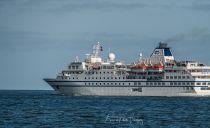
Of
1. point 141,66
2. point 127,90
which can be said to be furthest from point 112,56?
point 127,90

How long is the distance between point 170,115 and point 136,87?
59136mm

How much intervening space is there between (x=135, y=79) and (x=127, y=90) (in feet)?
8.25

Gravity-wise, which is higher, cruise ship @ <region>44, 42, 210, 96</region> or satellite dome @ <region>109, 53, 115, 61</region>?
satellite dome @ <region>109, 53, 115, 61</region>

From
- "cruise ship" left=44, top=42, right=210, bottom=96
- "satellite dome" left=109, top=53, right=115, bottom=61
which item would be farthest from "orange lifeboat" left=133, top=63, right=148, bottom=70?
"satellite dome" left=109, top=53, right=115, bottom=61

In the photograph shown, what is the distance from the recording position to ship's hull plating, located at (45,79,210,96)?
128 meters

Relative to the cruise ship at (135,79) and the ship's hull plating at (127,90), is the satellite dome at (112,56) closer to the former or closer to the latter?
the cruise ship at (135,79)

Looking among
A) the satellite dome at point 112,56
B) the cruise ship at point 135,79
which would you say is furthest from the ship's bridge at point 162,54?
the satellite dome at point 112,56

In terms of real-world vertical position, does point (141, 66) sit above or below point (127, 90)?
above

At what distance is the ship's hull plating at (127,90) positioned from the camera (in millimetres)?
127575

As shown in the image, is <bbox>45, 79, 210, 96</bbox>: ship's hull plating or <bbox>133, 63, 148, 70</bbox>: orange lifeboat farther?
<bbox>133, 63, 148, 70</bbox>: orange lifeboat

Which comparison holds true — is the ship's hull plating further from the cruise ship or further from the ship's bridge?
the ship's bridge

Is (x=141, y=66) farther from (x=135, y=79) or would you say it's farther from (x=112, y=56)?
(x=112, y=56)

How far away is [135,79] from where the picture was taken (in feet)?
430

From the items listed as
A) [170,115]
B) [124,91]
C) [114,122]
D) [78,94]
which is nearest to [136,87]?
[124,91]
